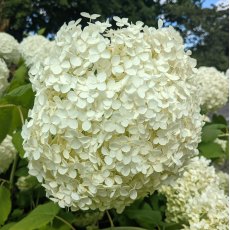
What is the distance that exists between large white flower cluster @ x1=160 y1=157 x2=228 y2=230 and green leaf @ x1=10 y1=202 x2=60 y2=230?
0.29 meters

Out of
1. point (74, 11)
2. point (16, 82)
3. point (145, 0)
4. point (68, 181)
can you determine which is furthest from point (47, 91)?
point (145, 0)

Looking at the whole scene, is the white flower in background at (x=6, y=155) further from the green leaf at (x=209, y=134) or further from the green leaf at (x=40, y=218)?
the green leaf at (x=209, y=134)

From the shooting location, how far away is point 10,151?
65.1 inches

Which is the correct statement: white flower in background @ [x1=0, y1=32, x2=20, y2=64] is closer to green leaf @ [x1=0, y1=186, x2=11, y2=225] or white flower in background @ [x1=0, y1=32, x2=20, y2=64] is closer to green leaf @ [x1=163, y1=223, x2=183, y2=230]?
green leaf @ [x1=0, y1=186, x2=11, y2=225]

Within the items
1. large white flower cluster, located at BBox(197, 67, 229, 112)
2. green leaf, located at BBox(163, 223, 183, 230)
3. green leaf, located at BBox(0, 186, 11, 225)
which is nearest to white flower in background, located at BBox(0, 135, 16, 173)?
green leaf, located at BBox(0, 186, 11, 225)

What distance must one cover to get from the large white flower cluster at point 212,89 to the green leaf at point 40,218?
127 centimetres

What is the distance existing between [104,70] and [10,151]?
729mm

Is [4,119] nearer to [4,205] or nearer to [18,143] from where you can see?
[18,143]

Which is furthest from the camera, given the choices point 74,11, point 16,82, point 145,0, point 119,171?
point 145,0

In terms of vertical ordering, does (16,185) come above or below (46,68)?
below

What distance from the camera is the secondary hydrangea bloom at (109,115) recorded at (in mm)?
994

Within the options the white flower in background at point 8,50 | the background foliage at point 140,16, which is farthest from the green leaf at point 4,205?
the background foliage at point 140,16

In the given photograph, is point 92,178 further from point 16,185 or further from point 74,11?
point 74,11

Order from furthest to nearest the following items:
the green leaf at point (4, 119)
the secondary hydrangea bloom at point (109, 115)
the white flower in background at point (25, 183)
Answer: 1. the white flower in background at point (25, 183)
2. the green leaf at point (4, 119)
3. the secondary hydrangea bloom at point (109, 115)
